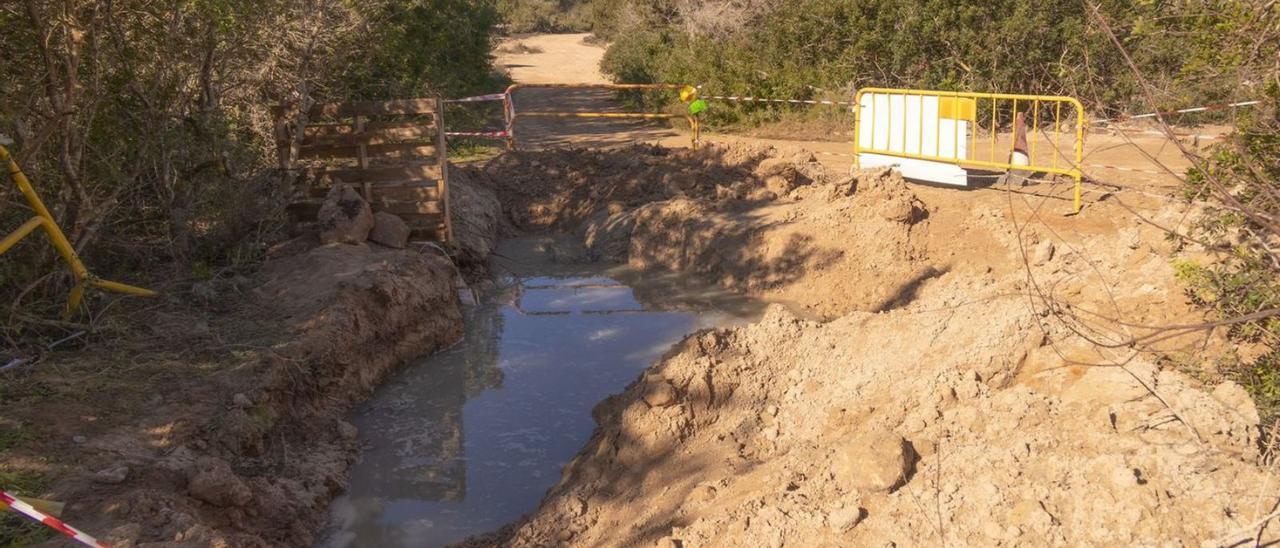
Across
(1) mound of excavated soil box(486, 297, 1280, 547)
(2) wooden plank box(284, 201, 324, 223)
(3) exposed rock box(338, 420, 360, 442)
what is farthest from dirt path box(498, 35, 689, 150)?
(1) mound of excavated soil box(486, 297, 1280, 547)

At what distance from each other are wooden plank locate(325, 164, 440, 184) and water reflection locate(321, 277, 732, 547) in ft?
5.61

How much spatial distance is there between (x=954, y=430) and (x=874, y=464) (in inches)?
21.1

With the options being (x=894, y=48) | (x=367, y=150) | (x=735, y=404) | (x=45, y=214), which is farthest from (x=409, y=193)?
(x=894, y=48)

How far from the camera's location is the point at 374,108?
1105 cm

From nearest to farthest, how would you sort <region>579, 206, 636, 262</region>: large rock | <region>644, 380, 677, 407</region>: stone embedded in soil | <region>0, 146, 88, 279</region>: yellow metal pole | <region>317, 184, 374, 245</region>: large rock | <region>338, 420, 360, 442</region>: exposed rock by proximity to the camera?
<region>644, 380, 677, 407</region>: stone embedded in soil, <region>0, 146, 88, 279</region>: yellow metal pole, <region>338, 420, 360, 442</region>: exposed rock, <region>317, 184, 374, 245</region>: large rock, <region>579, 206, 636, 262</region>: large rock

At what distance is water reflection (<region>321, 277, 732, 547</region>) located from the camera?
21.7 feet

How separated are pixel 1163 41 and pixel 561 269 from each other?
746 cm

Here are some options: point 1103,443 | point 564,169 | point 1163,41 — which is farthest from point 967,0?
point 1103,443

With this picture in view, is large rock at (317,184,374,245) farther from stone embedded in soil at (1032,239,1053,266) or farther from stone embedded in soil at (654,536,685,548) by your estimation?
stone embedded in soil at (1032,239,1053,266)

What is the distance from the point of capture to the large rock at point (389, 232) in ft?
35.1

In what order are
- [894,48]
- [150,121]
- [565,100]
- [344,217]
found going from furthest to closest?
[565,100] → [894,48] → [344,217] → [150,121]

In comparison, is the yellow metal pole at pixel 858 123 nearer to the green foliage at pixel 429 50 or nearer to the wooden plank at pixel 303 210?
the green foliage at pixel 429 50

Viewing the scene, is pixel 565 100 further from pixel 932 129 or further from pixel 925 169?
pixel 932 129

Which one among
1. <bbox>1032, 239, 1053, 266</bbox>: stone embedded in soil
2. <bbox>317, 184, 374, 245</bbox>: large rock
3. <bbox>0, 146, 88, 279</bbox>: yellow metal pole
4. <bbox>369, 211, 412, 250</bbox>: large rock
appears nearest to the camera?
<bbox>0, 146, 88, 279</bbox>: yellow metal pole
